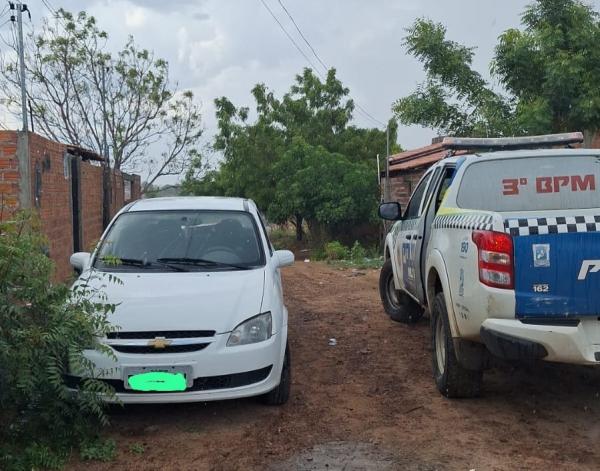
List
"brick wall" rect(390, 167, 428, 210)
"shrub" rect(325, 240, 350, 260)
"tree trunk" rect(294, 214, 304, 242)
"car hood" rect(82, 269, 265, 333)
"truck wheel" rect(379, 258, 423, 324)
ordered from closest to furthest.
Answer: "car hood" rect(82, 269, 265, 333) → "truck wheel" rect(379, 258, 423, 324) → "brick wall" rect(390, 167, 428, 210) → "shrub" rect(325, 240, 350, 260) → "tree trunk" rect(294, 214, 304, 242)

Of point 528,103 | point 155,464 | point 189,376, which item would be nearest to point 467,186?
point 189,376

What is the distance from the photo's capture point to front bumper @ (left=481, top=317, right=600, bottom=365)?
3818mm

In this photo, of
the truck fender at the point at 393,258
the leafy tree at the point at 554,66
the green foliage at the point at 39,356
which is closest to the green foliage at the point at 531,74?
the leafy tree at the point at 554,66

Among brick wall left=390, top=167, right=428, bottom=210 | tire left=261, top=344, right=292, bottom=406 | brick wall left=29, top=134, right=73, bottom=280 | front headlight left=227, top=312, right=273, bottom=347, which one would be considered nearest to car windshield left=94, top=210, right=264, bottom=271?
front headlight left=227, top=312, right=273, bottom=347

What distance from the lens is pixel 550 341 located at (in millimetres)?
3842

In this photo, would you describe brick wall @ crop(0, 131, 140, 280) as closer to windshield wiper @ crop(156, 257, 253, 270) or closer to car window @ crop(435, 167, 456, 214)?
windshield wiper @ crop(156, 257, 253, 270)

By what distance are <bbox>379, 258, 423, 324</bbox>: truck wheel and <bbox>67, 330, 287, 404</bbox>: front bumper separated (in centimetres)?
367

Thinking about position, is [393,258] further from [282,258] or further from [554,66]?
[554,66]

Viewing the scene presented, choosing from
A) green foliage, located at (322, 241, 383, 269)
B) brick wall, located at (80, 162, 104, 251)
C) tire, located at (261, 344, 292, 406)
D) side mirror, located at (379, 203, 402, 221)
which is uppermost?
brick wall, located at (80, 162, 104, 251)

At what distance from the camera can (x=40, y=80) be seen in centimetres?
2217

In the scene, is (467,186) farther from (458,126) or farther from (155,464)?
(458,126)

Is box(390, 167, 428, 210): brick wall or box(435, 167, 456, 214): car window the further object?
box(390, 167, 428, 210): brick wall

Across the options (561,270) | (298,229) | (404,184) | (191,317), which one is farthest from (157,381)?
(298,229)

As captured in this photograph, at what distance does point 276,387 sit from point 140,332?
3.56ft
